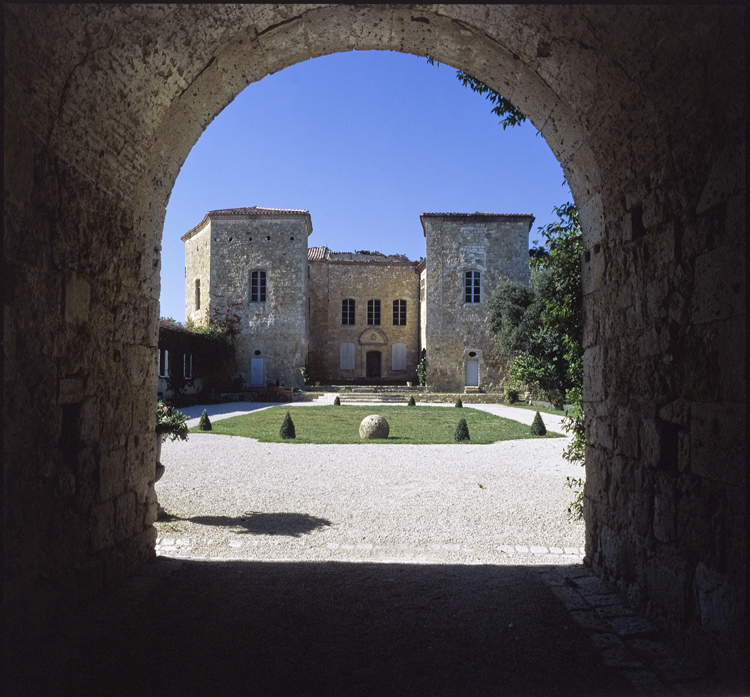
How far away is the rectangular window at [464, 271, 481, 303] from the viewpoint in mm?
26109

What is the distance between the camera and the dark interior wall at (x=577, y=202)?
225 cm

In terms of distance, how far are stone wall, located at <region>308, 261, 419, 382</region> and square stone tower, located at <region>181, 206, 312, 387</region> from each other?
4.91 meters

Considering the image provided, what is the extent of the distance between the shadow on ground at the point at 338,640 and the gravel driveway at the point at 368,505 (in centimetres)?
72

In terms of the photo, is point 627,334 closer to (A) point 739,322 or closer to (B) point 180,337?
(A) point 739,322

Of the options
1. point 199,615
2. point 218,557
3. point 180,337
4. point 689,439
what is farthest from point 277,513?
point 180,337

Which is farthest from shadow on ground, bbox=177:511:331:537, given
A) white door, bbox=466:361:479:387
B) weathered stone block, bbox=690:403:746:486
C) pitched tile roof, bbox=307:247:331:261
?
pitched tile roof, bbox=307:247:331:261

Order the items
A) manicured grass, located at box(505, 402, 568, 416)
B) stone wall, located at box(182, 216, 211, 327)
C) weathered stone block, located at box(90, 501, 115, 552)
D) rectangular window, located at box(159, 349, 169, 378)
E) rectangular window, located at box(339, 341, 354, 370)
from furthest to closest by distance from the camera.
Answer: rectangular window, located at box(339, 341, 354, 370) → stone wall, located at box(182, 216, 211, 327) → rectangular window, located at box(159, 349, 169, 378) → manicured grass, located at box(505, 402, 568, 416) → weathered stone block, located at box(90, 501, 115, 552)

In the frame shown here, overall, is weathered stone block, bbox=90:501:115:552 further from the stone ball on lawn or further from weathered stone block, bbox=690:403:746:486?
the stone ball on lawn

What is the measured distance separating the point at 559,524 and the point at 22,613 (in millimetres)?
4384

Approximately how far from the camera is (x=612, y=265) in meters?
3.35

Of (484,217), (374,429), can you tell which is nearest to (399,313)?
(484,217)

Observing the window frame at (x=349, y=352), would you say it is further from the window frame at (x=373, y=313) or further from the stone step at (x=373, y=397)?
the stone step at (x=373, y=397)

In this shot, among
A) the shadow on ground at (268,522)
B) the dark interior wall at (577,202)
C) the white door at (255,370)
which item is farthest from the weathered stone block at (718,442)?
the white door at (255,370)

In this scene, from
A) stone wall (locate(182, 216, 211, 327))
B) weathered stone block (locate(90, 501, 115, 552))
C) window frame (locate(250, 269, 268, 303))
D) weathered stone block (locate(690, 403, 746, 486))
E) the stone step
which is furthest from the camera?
stone wall (locate(182, 216, 211, 327))
